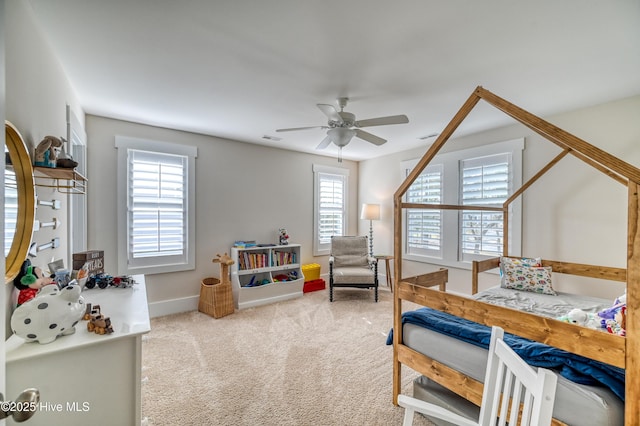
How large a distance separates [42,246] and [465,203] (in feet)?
14.6

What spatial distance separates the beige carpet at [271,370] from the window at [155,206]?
79 cm

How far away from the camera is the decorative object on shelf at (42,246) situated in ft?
5.07

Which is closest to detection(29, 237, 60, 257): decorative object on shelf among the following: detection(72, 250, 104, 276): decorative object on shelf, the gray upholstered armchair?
detection(72, 250, 104, 276): decorative object on shelf

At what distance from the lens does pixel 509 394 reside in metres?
1.05

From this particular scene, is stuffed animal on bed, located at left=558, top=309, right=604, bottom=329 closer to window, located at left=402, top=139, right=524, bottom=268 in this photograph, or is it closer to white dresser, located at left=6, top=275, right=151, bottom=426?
window, located at left=402, top=139, right=524, bottom=268

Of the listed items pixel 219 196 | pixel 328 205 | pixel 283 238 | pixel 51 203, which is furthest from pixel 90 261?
pixel 328 205

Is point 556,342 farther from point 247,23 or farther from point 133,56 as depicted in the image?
point 133,56

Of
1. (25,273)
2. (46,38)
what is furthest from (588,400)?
(46,38)

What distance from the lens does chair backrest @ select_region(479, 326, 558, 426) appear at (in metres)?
0.81

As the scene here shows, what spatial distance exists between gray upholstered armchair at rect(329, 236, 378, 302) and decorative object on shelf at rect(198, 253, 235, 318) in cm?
148

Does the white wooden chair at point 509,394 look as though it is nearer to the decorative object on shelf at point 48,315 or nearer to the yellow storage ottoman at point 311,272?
the decorative object on shelf at point 48,315

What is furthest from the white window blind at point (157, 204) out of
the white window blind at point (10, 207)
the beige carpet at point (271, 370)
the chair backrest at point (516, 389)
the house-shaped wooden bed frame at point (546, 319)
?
the chair backrest at point (516, 389)

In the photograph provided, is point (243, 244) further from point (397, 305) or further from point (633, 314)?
point (633, 314)

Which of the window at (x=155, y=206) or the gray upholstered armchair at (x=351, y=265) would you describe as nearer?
the window at (x=155, y=206)
